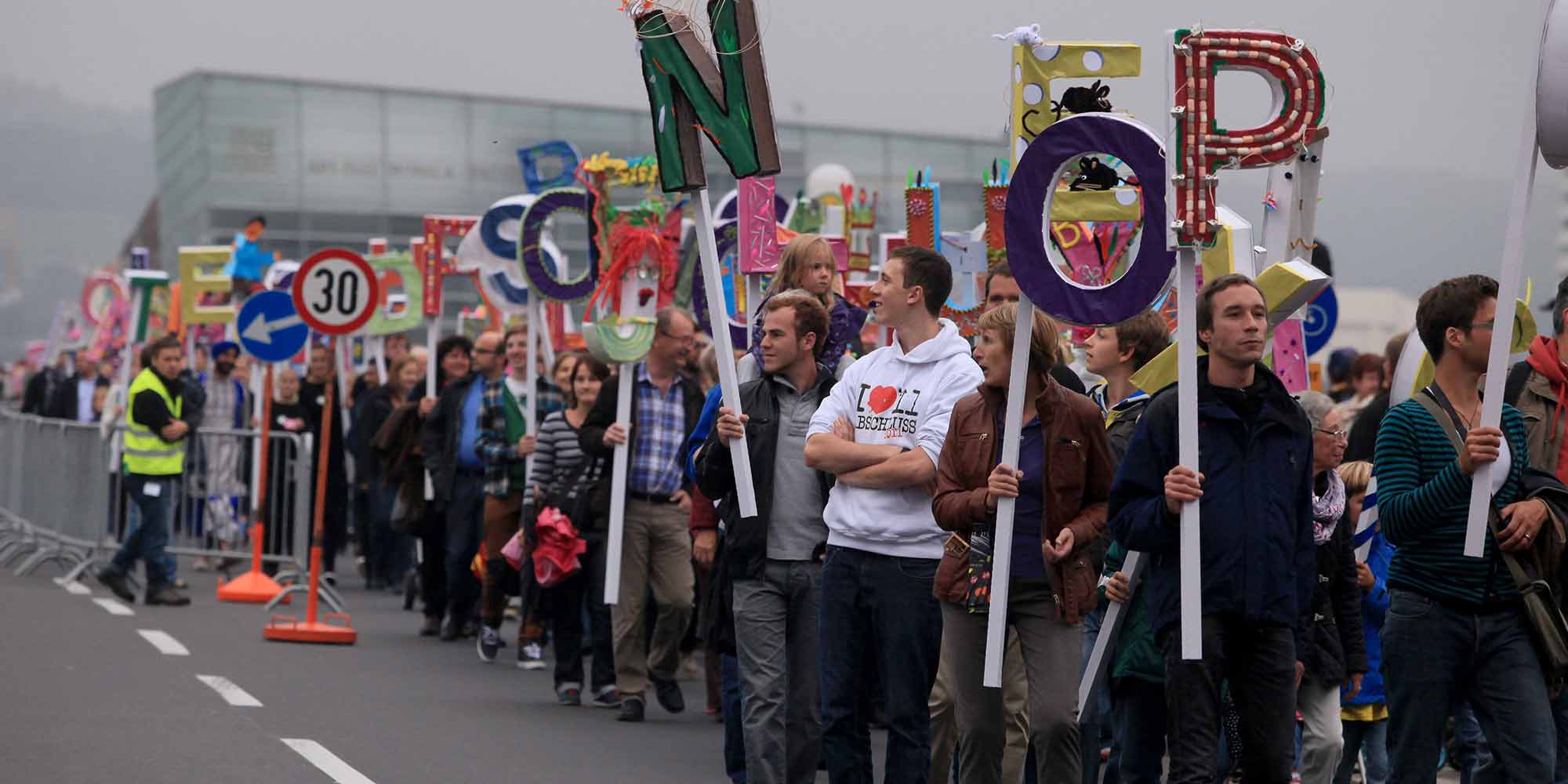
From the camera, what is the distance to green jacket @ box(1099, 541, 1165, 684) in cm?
691

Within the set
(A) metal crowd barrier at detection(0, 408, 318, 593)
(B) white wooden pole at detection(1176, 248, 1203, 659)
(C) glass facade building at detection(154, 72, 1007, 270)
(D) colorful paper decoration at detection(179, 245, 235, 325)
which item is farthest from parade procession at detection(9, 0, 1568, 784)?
(C) glass facade building at detection(154, 72, 1007, 270)

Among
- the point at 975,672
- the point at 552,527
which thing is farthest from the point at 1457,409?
the point at 552,527

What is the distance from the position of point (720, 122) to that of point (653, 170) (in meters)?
4.47

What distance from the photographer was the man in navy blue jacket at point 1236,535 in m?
6.13

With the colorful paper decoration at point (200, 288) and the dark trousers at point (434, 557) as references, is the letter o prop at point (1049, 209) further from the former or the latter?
the colorful paper decoration at point (200, 288)

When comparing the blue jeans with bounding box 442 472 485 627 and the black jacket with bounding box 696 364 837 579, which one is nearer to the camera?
the black jacket with bounding box 696 364 837 579

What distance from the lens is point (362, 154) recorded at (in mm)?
43188

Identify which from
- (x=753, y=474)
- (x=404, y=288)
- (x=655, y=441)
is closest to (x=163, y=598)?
(x=404, y=288)

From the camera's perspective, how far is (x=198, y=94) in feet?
Result: 141

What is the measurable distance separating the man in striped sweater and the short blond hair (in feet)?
3.52

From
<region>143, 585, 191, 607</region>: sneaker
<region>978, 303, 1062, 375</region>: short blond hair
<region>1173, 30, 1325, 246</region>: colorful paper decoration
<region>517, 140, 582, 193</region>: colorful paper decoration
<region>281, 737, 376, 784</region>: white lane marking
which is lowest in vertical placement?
<region>143, 585, 191, 607</region>: sneaker

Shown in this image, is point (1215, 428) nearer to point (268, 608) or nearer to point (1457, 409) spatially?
point (1457, 409)

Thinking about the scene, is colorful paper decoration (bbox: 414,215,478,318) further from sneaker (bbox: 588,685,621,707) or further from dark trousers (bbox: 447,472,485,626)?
sneaker (bbox: 588,685,621,707)

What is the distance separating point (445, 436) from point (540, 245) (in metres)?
1.99
